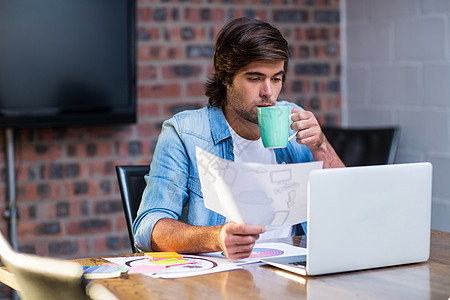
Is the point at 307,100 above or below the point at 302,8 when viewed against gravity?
below

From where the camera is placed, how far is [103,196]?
10.4 feet

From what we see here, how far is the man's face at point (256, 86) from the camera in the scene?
6.30 feet

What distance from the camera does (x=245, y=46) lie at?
1933mm

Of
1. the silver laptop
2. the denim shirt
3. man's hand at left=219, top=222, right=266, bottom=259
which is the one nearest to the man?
the denim shirt

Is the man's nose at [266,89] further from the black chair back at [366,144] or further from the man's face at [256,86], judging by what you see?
the black chair back at [366,144]

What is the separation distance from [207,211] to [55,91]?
1368 mm

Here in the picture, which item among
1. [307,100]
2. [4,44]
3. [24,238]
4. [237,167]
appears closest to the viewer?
[237,167]

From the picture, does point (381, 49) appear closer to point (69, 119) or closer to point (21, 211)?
point (69, 119)

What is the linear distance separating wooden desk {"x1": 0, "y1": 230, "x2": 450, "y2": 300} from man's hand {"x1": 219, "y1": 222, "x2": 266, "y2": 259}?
4 cm

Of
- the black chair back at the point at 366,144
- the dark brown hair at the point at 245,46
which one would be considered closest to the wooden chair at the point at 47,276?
the dark brown hair at the point at 245,46

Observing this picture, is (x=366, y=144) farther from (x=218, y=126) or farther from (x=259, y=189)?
(x=259, y=189)

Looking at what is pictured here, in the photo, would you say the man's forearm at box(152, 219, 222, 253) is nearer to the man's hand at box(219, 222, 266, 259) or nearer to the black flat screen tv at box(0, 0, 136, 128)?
the man's hand at box(219, 222, 266, 259)

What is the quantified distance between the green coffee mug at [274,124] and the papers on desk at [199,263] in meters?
0.27

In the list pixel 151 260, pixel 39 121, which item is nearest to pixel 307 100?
pixel 39 121
